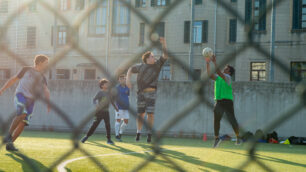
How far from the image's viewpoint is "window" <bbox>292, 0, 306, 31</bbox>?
17188 mm

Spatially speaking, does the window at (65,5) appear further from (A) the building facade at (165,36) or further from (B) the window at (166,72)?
(B) the window at (166,72)

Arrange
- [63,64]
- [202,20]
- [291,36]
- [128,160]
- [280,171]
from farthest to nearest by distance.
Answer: [63,64] < [202,20] < [291,36] < [128,160] < [280,171]

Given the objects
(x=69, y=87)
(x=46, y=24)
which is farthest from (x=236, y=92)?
(x=46, y=24)

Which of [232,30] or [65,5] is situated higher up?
[65,5]

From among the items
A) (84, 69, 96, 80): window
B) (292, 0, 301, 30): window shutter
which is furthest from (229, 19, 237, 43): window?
(84, 69, 96, 80): window

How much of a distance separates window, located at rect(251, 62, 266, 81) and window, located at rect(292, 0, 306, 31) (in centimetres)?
247

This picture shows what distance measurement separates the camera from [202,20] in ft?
72.6

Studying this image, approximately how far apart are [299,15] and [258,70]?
3.39 m

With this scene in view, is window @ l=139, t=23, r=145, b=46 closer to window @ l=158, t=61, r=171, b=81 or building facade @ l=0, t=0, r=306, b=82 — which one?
building facade @ l=0, t=0, r=306, b=82

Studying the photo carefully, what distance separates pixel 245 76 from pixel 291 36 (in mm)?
3258

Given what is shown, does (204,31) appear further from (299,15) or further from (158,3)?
(299,15)

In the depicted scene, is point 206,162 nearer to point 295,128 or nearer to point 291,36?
point 295,128

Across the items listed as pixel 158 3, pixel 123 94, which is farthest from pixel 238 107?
pixel 158 3

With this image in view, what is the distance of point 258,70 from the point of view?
63.0ft
